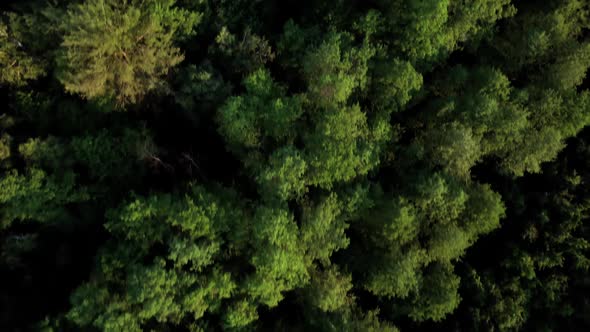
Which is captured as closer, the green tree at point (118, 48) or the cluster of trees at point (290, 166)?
the green tree at point (118, 48)

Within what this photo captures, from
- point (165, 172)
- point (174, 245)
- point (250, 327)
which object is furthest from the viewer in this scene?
point (165, 172)

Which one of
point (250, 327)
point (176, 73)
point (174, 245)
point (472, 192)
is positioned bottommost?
point (250, 327)

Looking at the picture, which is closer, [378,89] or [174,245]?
[174,245]

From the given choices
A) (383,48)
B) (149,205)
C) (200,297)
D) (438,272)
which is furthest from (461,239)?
(149,205)

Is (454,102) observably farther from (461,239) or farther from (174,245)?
(174,245)

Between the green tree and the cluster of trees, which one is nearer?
the green tree

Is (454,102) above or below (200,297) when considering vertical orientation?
above

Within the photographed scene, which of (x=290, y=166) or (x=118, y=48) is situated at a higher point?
(x=118, y=48)

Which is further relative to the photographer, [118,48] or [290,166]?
[118,48]
